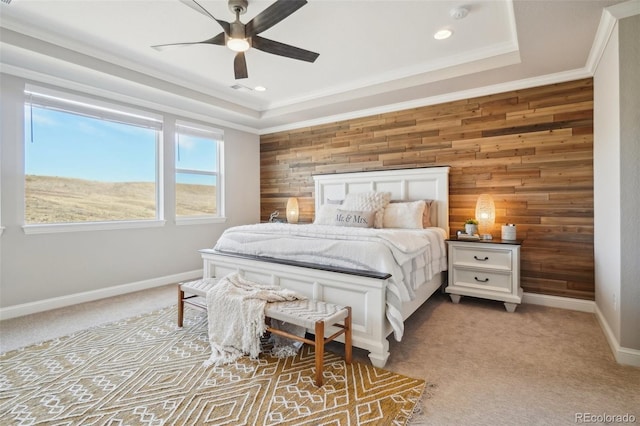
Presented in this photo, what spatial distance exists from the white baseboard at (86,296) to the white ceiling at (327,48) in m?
2.37

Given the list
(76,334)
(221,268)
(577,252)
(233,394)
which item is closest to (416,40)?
(577,252)

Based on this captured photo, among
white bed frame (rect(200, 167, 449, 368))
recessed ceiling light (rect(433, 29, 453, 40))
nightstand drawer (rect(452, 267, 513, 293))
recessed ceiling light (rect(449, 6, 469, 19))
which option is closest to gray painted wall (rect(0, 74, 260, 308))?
white bed frame (rect(200, 167, 449, 368))

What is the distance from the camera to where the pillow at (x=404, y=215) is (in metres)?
3.63

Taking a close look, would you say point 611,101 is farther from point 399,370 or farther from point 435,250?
point 399,370

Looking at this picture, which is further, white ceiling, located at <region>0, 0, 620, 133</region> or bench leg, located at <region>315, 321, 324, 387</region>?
white ceiling, located at <region>0, 0, 620, 133</region>

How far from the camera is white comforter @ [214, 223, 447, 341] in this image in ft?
7.20

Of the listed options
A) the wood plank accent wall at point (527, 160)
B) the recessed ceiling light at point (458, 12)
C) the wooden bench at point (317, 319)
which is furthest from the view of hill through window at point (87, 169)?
the recessed ceiling light at point (458, 12)

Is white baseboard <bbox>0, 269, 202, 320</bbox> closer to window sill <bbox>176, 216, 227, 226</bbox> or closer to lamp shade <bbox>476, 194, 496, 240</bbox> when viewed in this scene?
window sill <bbox>176, 216, 227, 226</bbox>

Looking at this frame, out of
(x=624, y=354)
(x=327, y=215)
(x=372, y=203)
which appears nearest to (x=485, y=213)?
(x=372, y=203)

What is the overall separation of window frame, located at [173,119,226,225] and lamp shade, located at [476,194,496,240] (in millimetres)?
3828

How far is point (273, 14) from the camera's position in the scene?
83.2 inches

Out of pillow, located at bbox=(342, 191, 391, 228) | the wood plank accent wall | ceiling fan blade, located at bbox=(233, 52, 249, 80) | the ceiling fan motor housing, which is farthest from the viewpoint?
pillow, located at bbox=(342, 191, 391, 228)

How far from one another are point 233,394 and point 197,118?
407 cm

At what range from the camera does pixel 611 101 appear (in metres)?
2.40
